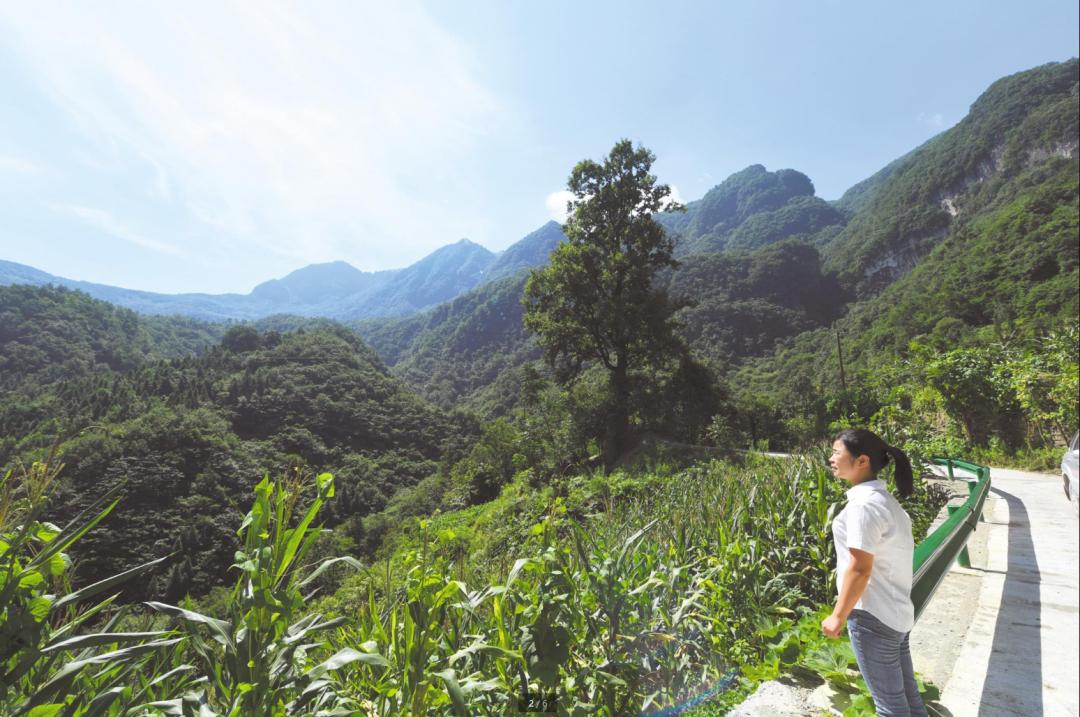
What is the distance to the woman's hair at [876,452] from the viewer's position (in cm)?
211

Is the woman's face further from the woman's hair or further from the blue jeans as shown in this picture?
the blue jeans

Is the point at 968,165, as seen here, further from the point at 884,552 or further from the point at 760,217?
the point at 884,552

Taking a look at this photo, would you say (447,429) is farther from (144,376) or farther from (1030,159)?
(1030,159)

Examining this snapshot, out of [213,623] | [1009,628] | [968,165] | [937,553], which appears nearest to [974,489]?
[1009,628]

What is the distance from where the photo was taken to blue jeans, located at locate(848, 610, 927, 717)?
74.7 inches

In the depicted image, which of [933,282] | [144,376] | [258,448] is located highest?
[933,282]

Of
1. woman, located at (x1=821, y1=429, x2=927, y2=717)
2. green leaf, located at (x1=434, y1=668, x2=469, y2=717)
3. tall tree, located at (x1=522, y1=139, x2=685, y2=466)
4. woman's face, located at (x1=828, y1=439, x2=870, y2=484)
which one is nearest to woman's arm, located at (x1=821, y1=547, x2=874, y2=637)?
woman, located at (x1=821, y1=429, x2=927, y2=717)

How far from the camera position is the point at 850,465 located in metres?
2.12

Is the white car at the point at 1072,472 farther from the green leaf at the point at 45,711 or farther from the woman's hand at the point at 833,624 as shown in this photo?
the green leaf at the point at 45,711

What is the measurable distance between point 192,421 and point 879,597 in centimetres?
7037

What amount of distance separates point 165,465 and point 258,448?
11.3 meters

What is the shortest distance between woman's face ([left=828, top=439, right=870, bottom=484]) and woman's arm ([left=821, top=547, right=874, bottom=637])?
337 mm

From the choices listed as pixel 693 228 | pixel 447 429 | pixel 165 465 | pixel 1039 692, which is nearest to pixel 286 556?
pixel 1039 692

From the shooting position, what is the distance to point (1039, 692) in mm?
2100
